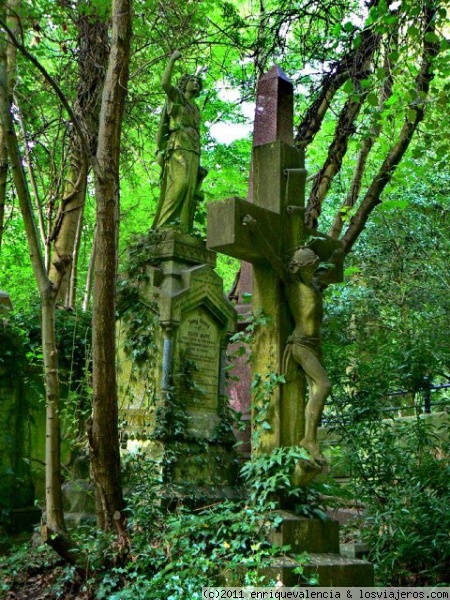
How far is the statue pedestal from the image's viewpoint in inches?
309

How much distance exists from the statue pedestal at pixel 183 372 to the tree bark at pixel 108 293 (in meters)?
2.22

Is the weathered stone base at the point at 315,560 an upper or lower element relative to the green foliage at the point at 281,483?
lower

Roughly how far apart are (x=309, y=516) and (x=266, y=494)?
1.16 ft

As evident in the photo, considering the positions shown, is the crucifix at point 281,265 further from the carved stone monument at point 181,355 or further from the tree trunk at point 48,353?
the carved stone monument at point 181,355

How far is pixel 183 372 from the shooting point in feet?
27.1

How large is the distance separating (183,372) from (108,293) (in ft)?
9.91

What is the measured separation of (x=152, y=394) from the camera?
316 inches

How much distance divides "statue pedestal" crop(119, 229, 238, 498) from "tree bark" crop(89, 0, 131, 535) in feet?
7.30

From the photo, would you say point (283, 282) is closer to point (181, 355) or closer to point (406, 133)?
point (181, 355)

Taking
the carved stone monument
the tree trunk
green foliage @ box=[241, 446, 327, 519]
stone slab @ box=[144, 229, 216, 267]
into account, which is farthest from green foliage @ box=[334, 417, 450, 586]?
stone slab @ box=[144, 229, 216, 267]

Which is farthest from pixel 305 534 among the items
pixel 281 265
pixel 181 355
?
pixel 181 355

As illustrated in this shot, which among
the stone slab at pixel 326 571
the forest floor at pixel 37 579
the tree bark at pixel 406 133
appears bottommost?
the forest floor at pixel 37 579

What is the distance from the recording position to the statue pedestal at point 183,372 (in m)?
7.84

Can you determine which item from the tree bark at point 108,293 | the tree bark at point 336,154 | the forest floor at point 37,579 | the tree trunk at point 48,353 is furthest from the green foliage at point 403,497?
the tree bark at point 336,154
